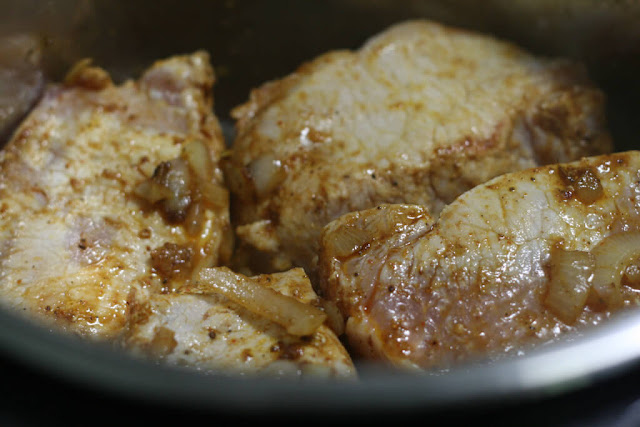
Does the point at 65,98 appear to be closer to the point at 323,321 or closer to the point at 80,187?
the point at 80,187

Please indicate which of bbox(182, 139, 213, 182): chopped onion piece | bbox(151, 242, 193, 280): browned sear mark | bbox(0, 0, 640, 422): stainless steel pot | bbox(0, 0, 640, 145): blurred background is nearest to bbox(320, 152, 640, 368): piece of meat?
bbox(0, 0, 640, 422): stainless steel pot

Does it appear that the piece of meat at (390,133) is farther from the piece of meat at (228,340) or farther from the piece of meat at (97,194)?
the piece of meat at (228,340)

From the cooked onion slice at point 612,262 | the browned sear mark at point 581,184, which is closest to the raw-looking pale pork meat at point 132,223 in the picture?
the cooked onion slice at point 612,262

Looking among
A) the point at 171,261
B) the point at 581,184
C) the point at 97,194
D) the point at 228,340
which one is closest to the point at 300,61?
the point at 97,194

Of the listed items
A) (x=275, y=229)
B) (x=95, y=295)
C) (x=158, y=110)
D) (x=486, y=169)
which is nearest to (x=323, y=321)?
(x=275, y=229)

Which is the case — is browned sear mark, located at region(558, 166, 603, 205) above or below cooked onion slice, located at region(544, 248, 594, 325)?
above

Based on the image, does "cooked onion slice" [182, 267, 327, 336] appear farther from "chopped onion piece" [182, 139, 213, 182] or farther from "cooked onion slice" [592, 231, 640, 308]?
"cooked onion slice" [592, 231, 640, 308]
